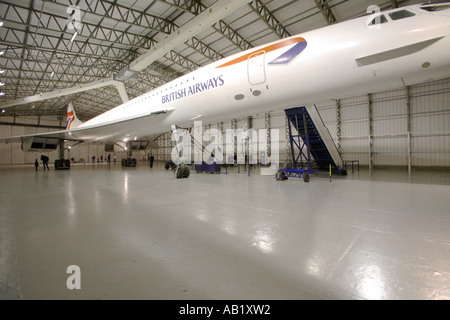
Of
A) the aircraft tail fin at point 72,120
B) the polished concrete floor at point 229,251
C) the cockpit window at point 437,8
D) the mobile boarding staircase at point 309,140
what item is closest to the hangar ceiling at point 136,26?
the aircraft tail fin at point 72,120

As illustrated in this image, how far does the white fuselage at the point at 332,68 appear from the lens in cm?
321

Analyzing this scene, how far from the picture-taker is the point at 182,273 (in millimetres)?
1989

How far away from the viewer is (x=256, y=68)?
187 inches

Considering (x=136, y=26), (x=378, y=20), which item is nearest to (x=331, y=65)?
(x=378, y=20)

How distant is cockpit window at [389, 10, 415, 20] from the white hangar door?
2.27m

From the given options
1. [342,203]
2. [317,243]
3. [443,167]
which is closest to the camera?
[317,243]

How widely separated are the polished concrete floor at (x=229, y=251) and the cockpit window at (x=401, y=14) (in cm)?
331

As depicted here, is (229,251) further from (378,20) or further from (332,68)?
(378,20)

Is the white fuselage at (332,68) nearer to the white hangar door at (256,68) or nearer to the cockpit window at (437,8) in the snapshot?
the white hangar door at (256,68)

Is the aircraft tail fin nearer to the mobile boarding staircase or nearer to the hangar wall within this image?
the hangar wall
